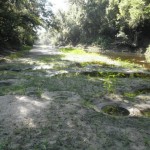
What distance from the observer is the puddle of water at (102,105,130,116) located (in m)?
8.66

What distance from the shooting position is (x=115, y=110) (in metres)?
9.01

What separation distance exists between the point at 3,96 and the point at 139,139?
5413 millimetres

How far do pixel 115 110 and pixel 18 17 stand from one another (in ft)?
90.2

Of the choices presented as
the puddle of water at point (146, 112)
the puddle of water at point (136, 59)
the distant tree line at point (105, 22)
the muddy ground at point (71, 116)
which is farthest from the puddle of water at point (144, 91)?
the distant tree line at point (105, 22)

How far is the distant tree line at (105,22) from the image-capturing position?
154 ft

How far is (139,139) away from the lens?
653cm

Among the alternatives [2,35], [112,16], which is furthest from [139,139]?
[112,16]

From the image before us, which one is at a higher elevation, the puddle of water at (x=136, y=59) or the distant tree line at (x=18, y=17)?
the distant tree line at (x=18, y=17)

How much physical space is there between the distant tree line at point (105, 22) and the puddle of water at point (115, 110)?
26189 millimetres

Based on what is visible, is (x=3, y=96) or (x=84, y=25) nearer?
(x=3, y=96)

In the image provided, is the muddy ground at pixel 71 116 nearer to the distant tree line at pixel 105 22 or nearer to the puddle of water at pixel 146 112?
the puddle of water at pixel 146 112

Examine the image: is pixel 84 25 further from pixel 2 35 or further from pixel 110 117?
pixel 110 117

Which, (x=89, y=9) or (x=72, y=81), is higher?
(x=89, y=9)

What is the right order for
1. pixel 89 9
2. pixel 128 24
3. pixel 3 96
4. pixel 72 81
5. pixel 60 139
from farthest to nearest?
1. pixel 89 9
2. pixel 128 24
3. pixel 72 81
4. pixel 3 96
5. pixel 60 139
